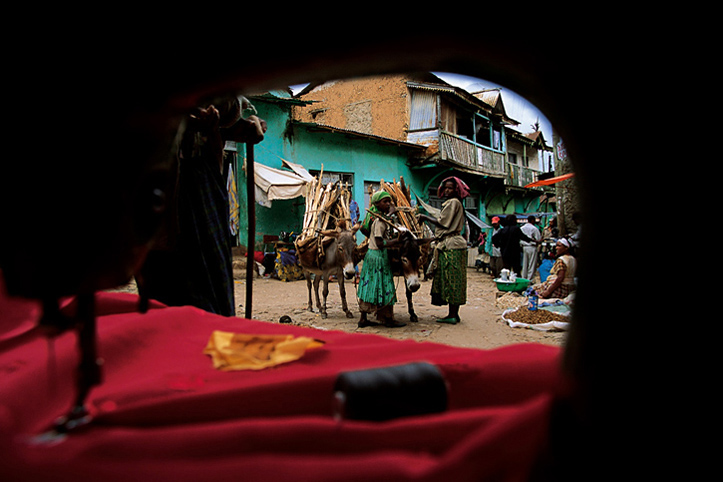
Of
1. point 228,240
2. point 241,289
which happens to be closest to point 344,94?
point 241,289

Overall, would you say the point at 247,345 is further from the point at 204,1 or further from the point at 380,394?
the point at 204,1

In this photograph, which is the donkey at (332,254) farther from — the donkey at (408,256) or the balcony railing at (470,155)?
the balcony railing at (470,155)

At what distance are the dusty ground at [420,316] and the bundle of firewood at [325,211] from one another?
53.8 inches

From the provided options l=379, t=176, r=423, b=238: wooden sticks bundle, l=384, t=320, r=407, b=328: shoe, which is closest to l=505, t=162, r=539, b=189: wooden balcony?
l=379, t=176, r=423, b=238: wooden sticks bundle

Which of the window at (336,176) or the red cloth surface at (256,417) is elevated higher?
the window at (336,176)

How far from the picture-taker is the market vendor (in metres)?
6.01

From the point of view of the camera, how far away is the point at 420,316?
258 inches

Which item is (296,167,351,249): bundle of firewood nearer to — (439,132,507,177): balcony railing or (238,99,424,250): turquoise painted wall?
(238,99,424,250): turquoise painted wall

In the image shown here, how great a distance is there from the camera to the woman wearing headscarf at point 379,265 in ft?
18.3

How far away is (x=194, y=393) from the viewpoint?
0.89 meters

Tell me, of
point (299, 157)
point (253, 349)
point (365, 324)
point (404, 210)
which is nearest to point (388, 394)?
point (253, 349)

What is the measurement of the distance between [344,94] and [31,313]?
16.4m

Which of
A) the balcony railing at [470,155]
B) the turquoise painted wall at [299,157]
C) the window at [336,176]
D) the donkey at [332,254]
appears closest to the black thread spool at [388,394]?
the donkey at [332,254]

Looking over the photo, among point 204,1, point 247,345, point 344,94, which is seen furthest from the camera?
point 344,94
